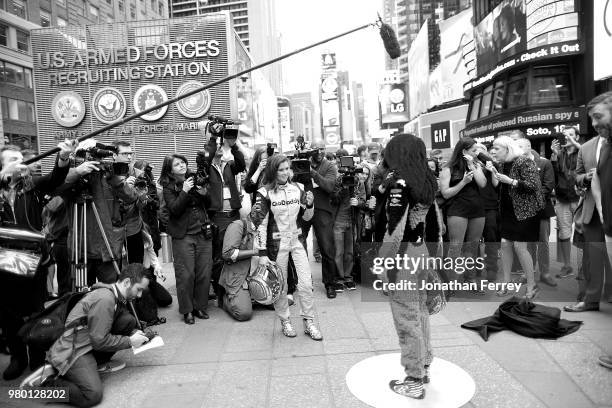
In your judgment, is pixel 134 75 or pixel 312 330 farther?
pixel 134 75

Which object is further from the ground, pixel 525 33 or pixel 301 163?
pixel 525 33

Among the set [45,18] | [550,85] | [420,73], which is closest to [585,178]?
[550,85]

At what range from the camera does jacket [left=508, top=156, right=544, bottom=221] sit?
540 centimetres

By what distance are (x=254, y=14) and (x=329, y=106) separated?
96490 millimetres

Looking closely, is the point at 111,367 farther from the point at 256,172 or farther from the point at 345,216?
the point at 345,216

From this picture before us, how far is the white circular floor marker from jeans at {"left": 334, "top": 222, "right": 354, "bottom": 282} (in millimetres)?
2490

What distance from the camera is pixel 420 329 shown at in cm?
328

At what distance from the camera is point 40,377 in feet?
11.3

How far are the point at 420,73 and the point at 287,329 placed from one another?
53640mm

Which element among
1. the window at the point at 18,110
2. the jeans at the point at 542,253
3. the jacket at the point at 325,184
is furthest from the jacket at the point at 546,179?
the window at the point at 18,110

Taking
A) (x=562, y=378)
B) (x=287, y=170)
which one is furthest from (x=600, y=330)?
(x=287, y=170)

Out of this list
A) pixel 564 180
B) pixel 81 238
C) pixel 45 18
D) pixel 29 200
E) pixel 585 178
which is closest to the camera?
pixel 29 200

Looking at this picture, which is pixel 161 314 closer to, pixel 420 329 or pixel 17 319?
pixel 17 319

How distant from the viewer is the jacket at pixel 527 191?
17.7 feet
